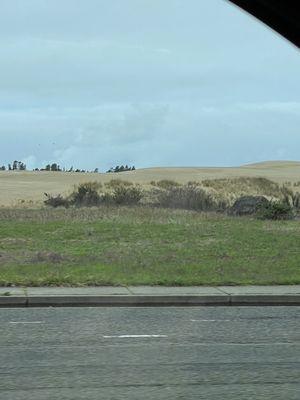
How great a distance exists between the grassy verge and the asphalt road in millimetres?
2691

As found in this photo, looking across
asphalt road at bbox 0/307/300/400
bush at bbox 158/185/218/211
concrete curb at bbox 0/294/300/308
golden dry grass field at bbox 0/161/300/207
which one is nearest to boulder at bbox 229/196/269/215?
bush at bbox 158/185/218/211

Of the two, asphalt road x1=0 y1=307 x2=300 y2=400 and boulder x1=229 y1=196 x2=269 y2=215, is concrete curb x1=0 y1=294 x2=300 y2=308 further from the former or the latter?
boulder x1=229 y1=196 x2=269 y2=215

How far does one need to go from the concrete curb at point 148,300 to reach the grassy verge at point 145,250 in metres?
1.45

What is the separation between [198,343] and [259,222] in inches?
705

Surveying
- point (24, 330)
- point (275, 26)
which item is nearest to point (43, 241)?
point (24, 330)

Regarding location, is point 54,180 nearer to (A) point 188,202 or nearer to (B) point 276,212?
(A) point 188,202

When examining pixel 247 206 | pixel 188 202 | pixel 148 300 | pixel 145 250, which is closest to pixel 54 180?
pixel 188 202

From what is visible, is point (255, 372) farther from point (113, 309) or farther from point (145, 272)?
point (145, 272)

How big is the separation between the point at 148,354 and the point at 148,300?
4234 mm

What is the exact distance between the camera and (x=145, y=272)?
1505 cm

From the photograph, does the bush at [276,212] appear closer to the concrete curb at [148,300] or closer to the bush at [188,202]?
the bush at [188,202]

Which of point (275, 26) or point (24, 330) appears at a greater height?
point (275, 26)

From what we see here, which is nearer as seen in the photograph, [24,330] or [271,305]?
[24,330]

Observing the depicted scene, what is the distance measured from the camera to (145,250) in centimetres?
1867
